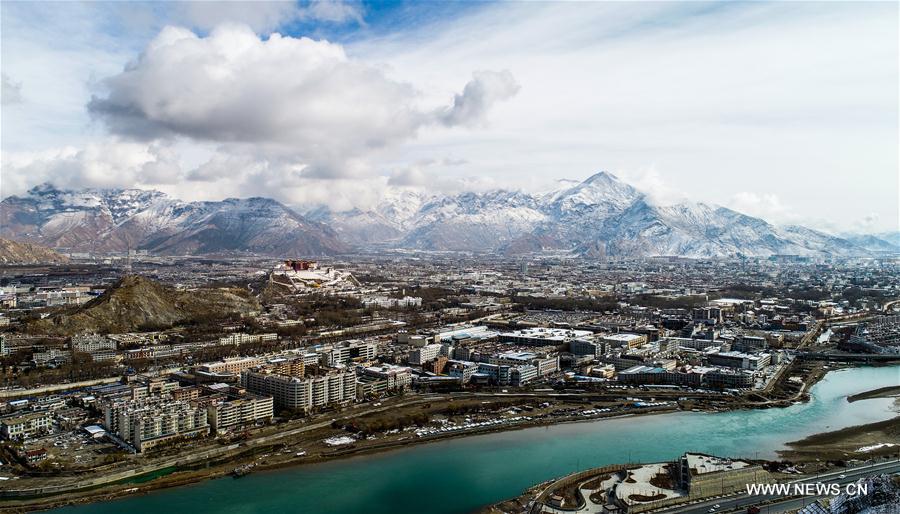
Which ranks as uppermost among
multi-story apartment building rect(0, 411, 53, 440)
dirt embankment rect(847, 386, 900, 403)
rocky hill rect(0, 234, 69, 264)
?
rocky hill rect(0, 234, 69, 264)

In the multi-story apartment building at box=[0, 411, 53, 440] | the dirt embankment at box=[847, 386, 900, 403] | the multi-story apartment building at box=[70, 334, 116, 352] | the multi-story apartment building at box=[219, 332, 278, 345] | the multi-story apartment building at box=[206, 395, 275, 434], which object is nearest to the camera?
the multi-story apartment building at box=[0, 411, 53, 440]

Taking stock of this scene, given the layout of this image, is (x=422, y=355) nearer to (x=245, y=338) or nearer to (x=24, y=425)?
(x=245, y=338)

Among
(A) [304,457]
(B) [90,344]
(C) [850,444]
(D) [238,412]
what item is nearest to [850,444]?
(C) [850,444]

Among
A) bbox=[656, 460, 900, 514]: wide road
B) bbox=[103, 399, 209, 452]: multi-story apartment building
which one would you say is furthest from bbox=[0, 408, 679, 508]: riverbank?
bbox=[656, 460, 900, 514]: wide road

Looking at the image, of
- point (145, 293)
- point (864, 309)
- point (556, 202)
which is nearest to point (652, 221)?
point (556, 202)

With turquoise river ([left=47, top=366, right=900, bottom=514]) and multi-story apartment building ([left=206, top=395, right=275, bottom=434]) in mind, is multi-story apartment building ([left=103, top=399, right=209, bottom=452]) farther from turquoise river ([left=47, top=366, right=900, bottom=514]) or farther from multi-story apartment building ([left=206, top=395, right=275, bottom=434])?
turquoise river ([left=47, top=366, right=900, bottom=514])

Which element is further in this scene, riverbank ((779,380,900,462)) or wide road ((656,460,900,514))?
riverbank ((779,380,900,462))

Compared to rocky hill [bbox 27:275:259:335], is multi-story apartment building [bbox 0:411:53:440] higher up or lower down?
lower down

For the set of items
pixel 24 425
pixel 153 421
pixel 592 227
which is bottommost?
pixel 24 425
